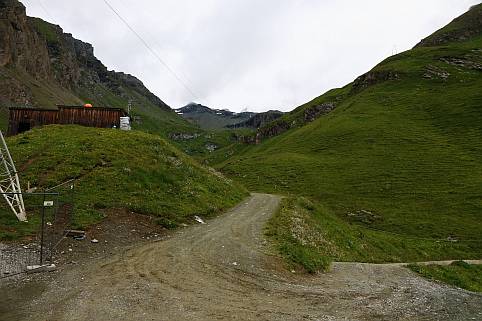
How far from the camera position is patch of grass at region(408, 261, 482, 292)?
76.0ft

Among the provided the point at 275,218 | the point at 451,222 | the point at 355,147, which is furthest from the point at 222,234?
the point at 355,147

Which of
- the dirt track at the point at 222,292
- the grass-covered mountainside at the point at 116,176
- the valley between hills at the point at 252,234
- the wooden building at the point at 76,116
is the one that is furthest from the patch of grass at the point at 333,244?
the wooden building at the point at 76,116

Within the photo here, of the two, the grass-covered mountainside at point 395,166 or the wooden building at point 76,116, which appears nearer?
the grass-covered mountainside at point 395,166

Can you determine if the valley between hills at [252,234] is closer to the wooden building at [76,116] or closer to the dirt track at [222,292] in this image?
the dirt track at [222,292]

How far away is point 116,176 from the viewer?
33.1 meters

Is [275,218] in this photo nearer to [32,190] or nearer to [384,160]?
[32,190]

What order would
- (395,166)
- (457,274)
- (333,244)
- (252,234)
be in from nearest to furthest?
(252,234)
(457,274)
(333,244)
(395,166)

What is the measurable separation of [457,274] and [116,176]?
28.9m

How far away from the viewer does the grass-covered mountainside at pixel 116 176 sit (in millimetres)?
27812

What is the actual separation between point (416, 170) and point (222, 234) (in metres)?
59.0

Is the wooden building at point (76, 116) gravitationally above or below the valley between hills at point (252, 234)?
above

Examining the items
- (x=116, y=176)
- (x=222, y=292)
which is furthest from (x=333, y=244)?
(x=116, y=176)

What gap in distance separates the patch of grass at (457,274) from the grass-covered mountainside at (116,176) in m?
17.8

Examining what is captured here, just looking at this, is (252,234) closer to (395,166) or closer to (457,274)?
(457,274)
